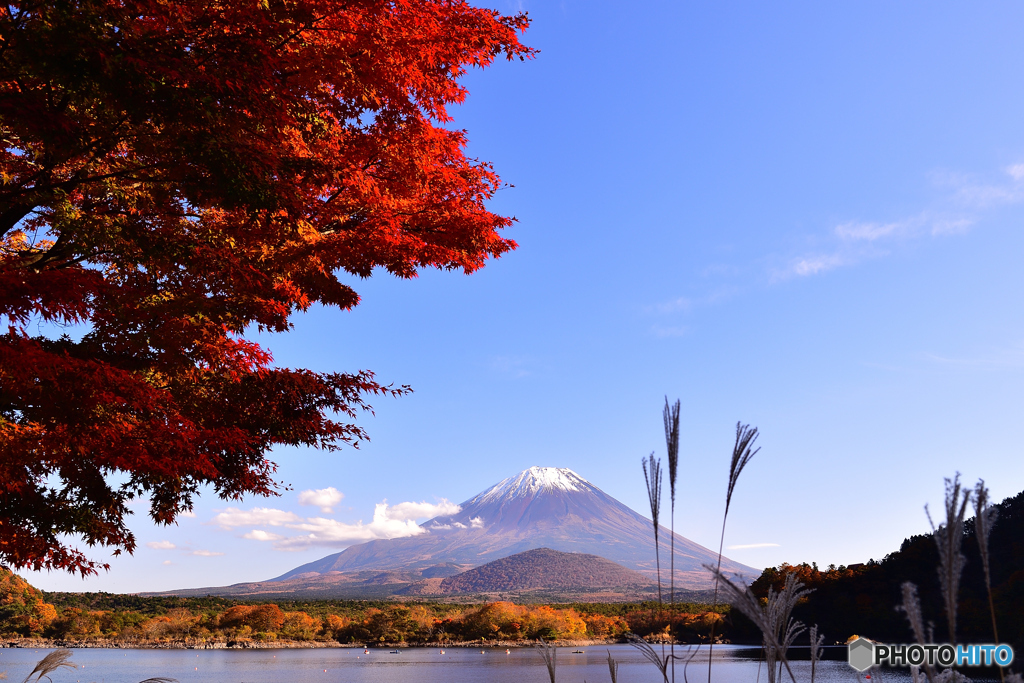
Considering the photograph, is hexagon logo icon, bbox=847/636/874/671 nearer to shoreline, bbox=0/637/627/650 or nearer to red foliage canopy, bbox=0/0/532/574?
red foliage canopy, bbox=0/0/532/574

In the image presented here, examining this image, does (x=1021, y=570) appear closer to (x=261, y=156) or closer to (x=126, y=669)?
(x=261, y=156)

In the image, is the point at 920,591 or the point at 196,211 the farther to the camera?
the point at 920,591

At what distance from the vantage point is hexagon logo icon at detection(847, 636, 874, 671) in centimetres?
304

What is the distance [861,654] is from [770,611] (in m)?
1.03

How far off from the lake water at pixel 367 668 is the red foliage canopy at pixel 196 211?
38080 mm

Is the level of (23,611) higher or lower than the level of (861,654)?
lower

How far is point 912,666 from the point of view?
2.81m

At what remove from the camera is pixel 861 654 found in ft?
10.6

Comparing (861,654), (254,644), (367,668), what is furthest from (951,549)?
(254,644)

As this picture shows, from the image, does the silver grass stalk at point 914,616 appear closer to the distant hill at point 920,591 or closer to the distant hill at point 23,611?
the distant hill at point 920,591

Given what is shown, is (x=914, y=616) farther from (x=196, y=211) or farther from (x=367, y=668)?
(x=367, y=668)

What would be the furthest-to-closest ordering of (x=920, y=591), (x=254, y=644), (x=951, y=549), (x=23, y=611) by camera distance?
(x=254, y=644) < (x=23, y=611) < (x=920, y=591) < (x=951, y=549)

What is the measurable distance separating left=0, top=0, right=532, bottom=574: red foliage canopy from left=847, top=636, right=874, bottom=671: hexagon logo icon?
18.5 feet

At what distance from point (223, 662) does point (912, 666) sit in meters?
85.4
